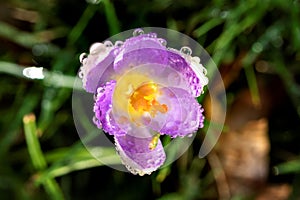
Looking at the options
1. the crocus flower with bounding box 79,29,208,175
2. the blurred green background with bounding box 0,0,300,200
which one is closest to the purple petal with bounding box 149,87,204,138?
the crocus flower with bounding box 79,29,208,175

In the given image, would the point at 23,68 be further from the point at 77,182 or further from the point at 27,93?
the point at 77,182

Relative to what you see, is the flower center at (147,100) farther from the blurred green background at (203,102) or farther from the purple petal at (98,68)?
the blurred green background at (203,102)

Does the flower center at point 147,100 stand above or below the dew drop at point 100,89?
below

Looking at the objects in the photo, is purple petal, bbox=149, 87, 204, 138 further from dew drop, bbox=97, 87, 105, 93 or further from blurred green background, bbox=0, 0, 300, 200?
blurred green background, bbox=0, 0, 300, 200

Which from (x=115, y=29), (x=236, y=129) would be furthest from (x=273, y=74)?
(x=115, y=29)

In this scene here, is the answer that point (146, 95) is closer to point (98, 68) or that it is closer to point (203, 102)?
point (98, 68)

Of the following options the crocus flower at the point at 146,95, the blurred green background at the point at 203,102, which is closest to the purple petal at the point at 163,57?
the crocus flower at the point at 146,95
